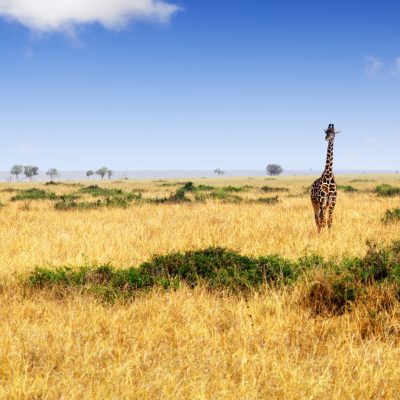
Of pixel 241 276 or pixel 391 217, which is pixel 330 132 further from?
pixel 241 276

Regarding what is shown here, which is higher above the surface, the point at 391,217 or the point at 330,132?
the point at 330,132

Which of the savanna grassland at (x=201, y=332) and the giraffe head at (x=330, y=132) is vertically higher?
the giraffe head at (x=330, y=132)

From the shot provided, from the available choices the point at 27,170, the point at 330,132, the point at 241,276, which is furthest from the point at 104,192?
the point at 27,170

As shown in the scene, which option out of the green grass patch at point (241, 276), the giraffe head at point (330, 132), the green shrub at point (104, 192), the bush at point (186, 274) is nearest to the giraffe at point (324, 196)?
the giraffe head at point (330, 132)

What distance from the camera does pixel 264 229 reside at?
37.4 feet

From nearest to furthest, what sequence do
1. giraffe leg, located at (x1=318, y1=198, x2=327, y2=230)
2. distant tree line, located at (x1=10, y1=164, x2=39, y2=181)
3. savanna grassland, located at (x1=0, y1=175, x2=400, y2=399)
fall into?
savanna grassland, located at (x1=0, y1=175, x2=400, y2=399) < giraffe leg, located at (x1=318, y1=198, x2=327, y2=230) < distant tree line, located at (x1=10, y1=164, x2=39, y2=181)

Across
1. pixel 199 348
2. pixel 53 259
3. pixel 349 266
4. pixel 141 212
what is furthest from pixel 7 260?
pixel 141 212

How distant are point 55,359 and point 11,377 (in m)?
0.40

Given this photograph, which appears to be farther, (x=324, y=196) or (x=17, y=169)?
(x=17, y=169)

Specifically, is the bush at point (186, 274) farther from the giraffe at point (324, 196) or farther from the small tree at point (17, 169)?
the small tree at point (17, 169)

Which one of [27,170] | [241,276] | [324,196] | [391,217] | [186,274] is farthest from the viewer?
[27,170]

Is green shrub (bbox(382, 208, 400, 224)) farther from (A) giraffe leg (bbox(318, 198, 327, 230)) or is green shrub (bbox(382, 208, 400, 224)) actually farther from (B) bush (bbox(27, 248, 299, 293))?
(B) bush (bbox(27, 248, 299, 293))

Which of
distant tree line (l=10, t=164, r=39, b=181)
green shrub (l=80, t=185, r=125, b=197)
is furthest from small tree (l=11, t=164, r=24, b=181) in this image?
green shrub (l=80, t=185, r=125, b=197)

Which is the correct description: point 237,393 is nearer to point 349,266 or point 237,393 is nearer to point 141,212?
point 349,266
